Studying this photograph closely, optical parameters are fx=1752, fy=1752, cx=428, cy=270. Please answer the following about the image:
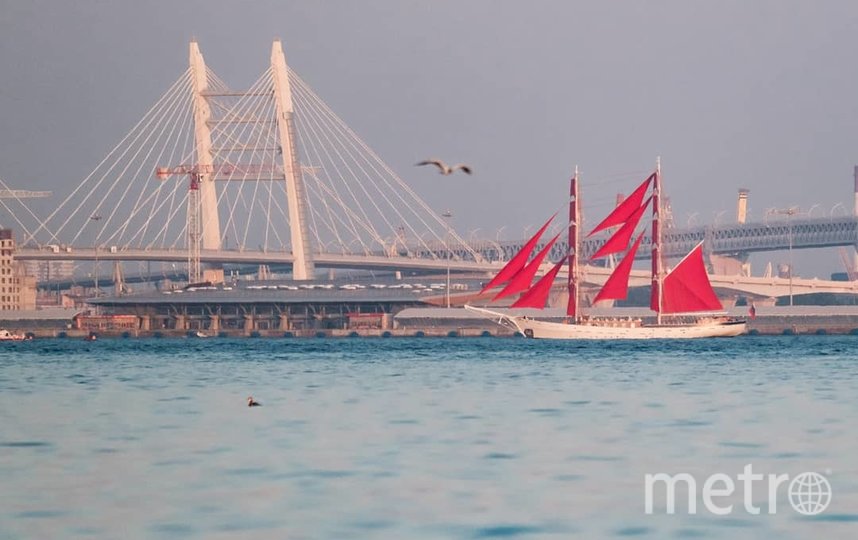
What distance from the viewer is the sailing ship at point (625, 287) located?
90.5m

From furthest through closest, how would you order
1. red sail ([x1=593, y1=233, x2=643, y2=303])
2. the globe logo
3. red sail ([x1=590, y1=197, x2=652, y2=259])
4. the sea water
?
1. red sail ([x1=593, y1=233, x2=643, y2=303])
2. red sail ([x1=590, y1=197, x2=652, y2=259])
3. the globe logo
4. the sea water

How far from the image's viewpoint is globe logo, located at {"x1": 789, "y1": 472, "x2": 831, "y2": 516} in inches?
773

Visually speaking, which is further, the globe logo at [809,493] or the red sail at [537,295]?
the red sail at [537,295]

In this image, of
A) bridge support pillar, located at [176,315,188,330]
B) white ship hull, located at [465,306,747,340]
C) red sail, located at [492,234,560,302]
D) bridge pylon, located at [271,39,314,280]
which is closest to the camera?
red sail, located at [492,234,560,302]

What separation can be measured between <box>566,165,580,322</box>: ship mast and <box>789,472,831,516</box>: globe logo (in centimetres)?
7420

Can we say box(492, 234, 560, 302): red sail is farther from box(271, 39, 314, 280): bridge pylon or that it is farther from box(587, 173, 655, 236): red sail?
box(271, 39, 314, 280): bridge pylon

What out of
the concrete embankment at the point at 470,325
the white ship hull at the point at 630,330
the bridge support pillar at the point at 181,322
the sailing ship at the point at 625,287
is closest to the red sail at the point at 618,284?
the sailing ship at the point at 625,287

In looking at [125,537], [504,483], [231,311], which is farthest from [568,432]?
[231,311]

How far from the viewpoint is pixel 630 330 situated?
94812 mm

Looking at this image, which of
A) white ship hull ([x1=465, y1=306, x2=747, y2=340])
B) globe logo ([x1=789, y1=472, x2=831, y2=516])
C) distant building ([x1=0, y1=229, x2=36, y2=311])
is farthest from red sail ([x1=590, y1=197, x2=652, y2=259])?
distant building ([x1=0, y1=229, x2=36, y2=311])

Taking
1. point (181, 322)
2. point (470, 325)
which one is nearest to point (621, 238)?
point (470, 325)

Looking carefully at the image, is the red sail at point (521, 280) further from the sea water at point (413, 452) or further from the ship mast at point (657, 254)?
the sea water at point (413, 452)

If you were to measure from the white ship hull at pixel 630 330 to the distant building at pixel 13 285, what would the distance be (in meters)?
60.0


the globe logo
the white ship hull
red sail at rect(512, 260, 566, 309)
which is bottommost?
the globe logo
